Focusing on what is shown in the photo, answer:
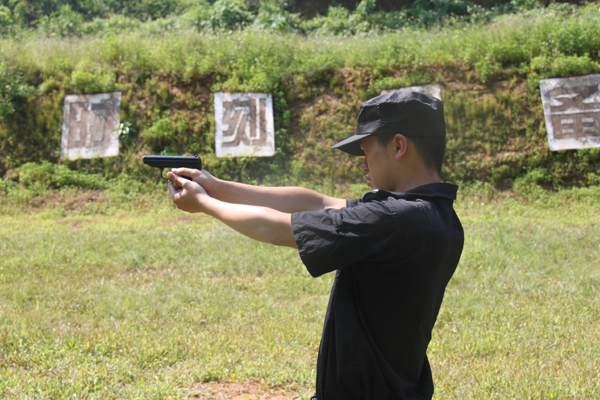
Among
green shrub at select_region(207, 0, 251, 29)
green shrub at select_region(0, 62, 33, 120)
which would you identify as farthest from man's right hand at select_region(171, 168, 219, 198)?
green shrub at select_region(207, 0, 251, 29)

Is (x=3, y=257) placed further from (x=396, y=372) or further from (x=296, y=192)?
(x=396, y=372)

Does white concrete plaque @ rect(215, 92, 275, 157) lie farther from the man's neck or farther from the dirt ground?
the man's neck

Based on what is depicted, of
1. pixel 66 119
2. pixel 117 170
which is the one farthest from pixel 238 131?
pixel 66 119

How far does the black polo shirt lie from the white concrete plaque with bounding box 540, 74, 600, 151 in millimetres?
8612

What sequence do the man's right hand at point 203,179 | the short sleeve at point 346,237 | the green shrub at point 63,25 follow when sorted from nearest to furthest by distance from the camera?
the short sleeve at point 346,237
the man's right hand at point 203,179
the green shrub at point 63,25

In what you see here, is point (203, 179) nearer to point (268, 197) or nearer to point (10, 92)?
point (268, 197)

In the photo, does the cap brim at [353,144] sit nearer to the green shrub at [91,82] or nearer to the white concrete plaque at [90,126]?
the white concrete plaque at [90,126]

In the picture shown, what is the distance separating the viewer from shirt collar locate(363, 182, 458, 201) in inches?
66.7

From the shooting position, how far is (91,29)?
1619 centimetres

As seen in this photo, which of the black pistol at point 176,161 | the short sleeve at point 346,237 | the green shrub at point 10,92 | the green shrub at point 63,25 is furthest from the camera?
the green shrub at point 63,25

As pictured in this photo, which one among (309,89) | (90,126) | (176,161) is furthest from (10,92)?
(176,161)

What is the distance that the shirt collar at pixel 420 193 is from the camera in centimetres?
170

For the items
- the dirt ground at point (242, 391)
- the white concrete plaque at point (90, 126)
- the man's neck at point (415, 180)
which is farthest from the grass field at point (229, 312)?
the white concrete plaque at point (90, 126)

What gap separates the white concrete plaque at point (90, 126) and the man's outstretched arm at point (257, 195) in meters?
8.14
